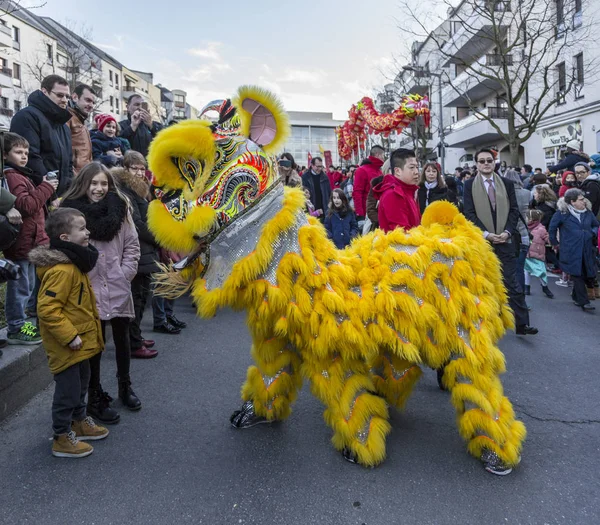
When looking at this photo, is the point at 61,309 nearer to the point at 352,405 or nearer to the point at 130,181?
the point at 352,405

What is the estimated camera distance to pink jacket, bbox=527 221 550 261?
738cm

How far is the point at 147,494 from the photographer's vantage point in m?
2.39

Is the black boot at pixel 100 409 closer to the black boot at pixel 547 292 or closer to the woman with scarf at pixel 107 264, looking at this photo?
the woman with scarf at pixel 107 264

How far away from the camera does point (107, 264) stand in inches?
131

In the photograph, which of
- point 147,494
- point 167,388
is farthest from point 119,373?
point 147,494

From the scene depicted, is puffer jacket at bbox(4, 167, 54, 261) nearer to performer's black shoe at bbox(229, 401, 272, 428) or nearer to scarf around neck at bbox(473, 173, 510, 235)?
Answer: performer's black shoe at bbox(229, 401, 272, 428)

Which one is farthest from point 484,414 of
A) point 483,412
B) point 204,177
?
point 204,177

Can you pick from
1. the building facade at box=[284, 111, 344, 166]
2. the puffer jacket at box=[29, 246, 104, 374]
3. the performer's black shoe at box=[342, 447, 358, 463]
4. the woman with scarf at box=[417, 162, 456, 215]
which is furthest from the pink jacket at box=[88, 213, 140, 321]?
the building facade at box=[284, 111, 344, 166]

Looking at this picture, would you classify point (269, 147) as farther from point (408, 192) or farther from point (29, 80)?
point (29, 80)

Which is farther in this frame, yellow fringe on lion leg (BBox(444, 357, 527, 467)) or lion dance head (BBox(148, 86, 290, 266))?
yellow fringe on lion leg (BBox(444, 357, 527, 467))

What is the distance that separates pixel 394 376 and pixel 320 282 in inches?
36.5

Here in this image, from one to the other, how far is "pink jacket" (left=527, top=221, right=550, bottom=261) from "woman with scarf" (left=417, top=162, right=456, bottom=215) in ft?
7.44

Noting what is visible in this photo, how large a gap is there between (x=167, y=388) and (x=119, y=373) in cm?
47

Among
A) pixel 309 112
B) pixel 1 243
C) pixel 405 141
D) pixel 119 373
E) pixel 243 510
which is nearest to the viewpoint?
pixel 243 510
